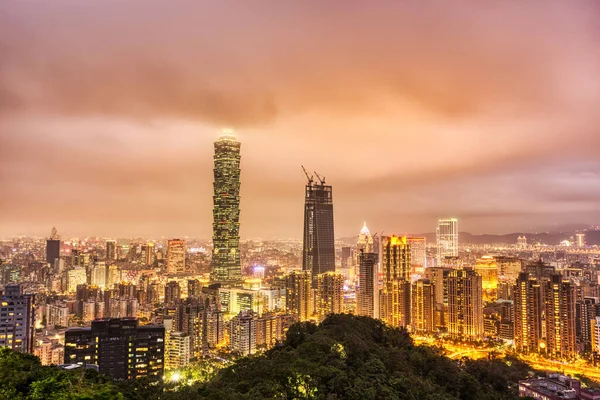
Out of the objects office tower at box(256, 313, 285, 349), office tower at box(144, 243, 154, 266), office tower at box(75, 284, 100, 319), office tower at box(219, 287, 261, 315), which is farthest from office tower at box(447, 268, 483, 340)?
office tower at box(144, 243, 154, 266)

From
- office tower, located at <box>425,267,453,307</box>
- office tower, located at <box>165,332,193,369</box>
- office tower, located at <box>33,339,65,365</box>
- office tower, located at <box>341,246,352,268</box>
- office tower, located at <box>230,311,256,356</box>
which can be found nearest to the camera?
office tower, located at <box>33,339,65,365</box>

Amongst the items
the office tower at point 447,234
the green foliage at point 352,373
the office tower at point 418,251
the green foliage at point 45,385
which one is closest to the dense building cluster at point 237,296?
the office tower at point 418,251

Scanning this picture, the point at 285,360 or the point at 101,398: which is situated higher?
the point at 101,398

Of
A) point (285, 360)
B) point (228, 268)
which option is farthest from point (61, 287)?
point (285, 360)

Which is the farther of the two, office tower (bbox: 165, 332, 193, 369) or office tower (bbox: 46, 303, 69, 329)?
office tower (bbox: 46, 303, 69, 329)

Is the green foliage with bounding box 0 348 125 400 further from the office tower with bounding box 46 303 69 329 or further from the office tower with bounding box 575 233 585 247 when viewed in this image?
the office tower with bounding box 575 233 585 247

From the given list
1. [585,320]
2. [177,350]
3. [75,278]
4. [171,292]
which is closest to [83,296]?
[171,292]

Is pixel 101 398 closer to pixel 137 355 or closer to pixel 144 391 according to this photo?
pixel 144 391
